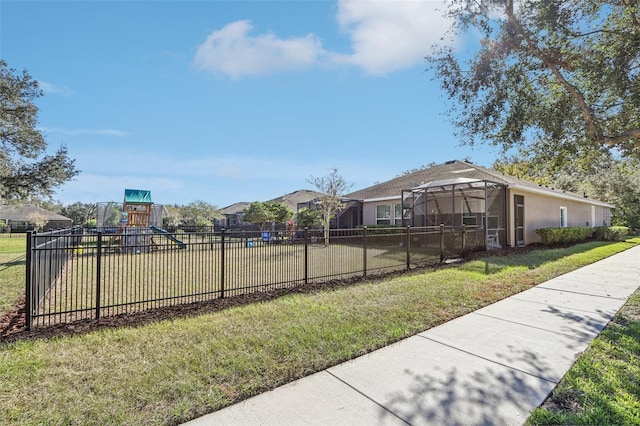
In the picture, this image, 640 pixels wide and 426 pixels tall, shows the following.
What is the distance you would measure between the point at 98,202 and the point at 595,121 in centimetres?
2139

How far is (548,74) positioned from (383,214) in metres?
12.2

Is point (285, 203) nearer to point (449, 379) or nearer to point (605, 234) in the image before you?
point (605, 234)

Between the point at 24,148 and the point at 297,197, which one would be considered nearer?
the point at 24,148

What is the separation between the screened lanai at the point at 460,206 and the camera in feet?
46.1

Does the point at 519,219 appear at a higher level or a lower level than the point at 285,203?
lower

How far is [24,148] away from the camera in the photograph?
52.0 feet

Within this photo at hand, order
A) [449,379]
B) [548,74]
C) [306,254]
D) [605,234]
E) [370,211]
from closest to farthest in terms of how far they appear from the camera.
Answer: [449,379] → [306,254] → [548,74] → [605,234] → [370,211]

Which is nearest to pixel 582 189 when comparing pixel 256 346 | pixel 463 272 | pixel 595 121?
pixel 595 121

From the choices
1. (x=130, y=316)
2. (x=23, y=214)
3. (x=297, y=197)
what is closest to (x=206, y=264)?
(x=130, y=316)

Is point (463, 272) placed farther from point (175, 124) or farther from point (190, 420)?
point (175, 124)

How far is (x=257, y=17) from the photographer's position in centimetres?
869

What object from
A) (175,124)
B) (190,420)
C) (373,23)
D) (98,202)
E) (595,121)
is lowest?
(190,420)

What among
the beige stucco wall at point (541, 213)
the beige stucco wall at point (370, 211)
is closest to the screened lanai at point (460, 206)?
the beige stucco wall at point (541, 213)

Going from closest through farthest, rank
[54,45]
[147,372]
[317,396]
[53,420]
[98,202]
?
[53,420] → [317,396] → [147,372] → [54,45] → [98,202]
